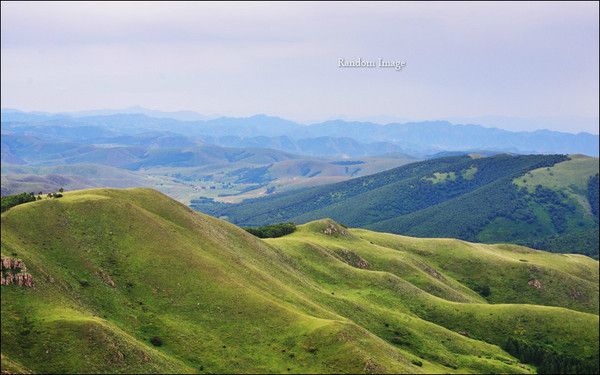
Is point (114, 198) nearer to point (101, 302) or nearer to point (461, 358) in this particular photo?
point (101, 302)

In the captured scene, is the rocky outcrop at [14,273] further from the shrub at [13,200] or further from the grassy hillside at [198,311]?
the shrub at [13,200]

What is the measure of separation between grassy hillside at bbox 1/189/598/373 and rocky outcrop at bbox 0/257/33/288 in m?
0.94

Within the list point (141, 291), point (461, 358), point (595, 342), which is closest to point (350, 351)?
point (141, 291)

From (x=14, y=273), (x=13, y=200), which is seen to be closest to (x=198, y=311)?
(x=14, y=273)

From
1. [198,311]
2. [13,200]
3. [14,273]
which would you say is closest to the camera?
[14,273]

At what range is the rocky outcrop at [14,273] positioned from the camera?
75688 millimetres

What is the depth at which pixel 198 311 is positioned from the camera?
91.4 m

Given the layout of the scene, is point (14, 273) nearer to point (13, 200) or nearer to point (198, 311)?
point (198, 311)

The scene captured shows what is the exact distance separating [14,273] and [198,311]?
30.9m

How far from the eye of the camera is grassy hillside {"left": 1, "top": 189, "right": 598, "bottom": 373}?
7238 centimetres

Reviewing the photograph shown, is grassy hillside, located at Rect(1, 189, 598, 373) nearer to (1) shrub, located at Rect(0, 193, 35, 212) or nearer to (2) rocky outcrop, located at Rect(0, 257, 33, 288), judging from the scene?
(2) rocky outcrop, located at Rect(0, 257, 33, 288)

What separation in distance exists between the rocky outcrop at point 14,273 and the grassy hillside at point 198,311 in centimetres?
94

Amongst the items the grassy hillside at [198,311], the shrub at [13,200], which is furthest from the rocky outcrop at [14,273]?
the shrub at [13,200]

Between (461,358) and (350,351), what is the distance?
47.4 metres
